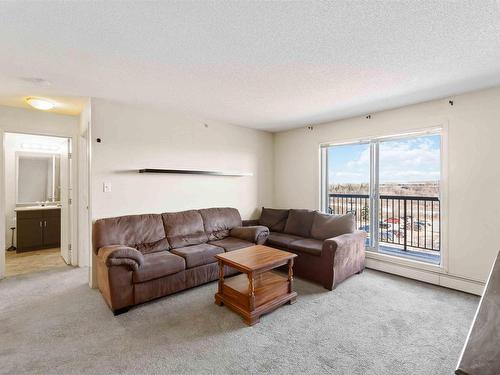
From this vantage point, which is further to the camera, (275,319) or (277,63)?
(275,319)

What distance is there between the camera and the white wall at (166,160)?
3.18 metres

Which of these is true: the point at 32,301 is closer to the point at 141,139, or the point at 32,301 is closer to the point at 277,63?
the point at 141,139

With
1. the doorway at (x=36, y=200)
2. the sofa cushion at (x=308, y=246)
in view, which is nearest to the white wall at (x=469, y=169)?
the sofa cushion at (x=308, y=246)

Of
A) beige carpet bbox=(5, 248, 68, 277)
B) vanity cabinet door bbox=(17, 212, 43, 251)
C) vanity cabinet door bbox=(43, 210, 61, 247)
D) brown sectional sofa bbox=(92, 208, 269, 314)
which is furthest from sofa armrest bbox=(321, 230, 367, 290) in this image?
vanity cabinet door bbox=(17, 212, 43, 251)

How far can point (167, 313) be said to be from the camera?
8.06ft

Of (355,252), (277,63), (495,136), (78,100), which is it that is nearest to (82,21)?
(277,63)

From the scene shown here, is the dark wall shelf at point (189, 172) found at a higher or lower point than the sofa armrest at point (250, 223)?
higher

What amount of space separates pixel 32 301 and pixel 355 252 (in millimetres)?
3948

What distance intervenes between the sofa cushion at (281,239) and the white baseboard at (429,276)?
3.99ft

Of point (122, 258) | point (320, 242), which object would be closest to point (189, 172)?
point (122, 258)

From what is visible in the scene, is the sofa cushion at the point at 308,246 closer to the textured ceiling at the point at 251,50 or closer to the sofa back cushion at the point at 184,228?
the sofa back cushion at the point at 184,228

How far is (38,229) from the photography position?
468cm

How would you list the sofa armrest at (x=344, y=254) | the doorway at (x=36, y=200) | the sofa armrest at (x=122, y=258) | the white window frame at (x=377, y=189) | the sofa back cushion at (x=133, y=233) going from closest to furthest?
the sofa armrest at (x=122, y=258)
the sofa back cushion at (x=133, y=233)
the sofa armrest at (x=344, y=254)
the white window frame at (x=377, y=189)
the doorway at (x=36, y=200)

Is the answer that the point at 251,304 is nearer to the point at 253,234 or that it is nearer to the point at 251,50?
the point at 253,234
